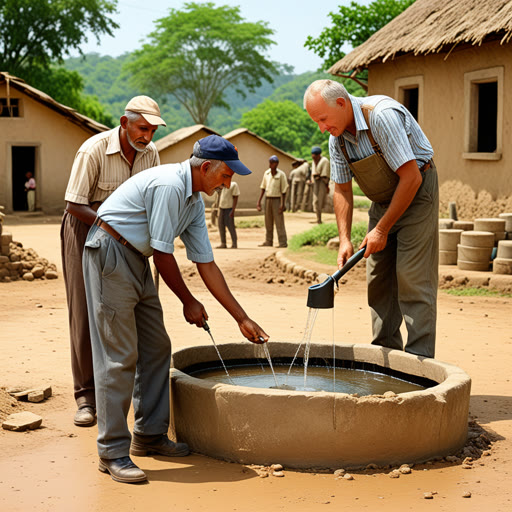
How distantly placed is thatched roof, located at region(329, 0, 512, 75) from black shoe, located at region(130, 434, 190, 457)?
28.9 feet

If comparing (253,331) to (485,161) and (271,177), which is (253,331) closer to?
(485,161)

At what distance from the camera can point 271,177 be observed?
15430mm

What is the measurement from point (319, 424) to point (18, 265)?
815 centimetres

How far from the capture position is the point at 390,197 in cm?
504

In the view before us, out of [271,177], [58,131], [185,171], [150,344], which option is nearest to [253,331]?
[150,344]

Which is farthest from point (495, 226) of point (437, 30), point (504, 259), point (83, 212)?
point (83, 212)

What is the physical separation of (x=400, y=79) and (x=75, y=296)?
36.2ft

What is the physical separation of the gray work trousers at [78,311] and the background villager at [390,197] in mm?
1522

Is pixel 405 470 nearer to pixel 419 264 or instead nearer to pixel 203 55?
pixel 419 264

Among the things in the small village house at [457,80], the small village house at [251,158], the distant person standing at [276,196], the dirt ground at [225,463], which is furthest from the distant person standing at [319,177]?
the dirt ground at [225,463]

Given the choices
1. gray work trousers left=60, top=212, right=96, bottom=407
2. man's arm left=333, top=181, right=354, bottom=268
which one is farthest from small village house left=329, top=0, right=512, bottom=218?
gray work trousers left=60, top=212, right=96, bottom=407

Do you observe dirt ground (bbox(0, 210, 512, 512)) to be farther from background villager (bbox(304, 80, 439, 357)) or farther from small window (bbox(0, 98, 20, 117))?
small window (bbox(0, 98, 20, 117))

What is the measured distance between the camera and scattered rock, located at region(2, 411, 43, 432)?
4.73 m

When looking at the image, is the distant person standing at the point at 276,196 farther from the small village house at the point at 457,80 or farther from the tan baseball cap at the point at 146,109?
the tan baseball cap at the point at 146,109
